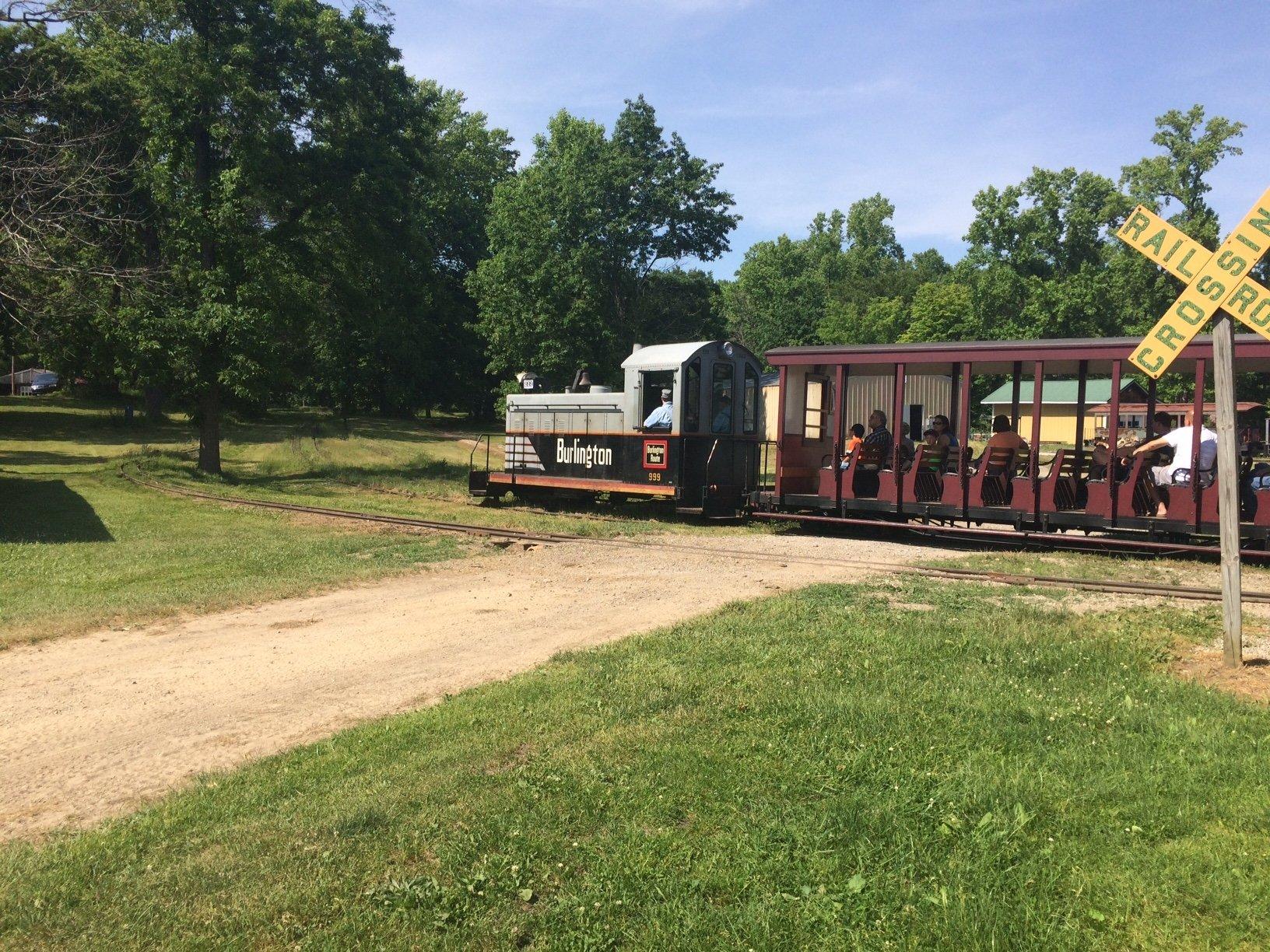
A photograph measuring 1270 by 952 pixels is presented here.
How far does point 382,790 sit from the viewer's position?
16.9ft

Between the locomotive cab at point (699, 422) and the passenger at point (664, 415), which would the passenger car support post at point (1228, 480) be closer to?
the locomotive cab at point (699, 422)

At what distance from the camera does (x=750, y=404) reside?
64.8 ft

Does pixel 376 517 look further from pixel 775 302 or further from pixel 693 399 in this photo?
pixel 775 302

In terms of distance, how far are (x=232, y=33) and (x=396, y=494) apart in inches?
516

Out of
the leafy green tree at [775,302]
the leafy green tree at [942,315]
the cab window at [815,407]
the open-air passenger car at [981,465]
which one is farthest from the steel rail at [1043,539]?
the leafy green tree at [942,315]

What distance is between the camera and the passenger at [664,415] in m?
18.6

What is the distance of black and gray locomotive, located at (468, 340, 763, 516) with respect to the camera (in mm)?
18516

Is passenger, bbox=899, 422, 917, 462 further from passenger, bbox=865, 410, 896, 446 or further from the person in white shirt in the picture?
the person in white shirt

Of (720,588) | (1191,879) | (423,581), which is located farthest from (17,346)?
(1191,879)

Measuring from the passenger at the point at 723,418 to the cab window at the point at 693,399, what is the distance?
1.29ft

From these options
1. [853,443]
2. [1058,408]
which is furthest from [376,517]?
[1058,408]

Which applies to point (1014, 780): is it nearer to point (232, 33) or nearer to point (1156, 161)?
point (232, 33)

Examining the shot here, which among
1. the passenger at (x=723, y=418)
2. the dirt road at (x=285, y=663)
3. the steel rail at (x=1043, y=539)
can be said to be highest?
the passenger at (x=723, y=418)

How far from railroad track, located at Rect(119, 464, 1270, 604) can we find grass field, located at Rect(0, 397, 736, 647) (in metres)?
0.78
